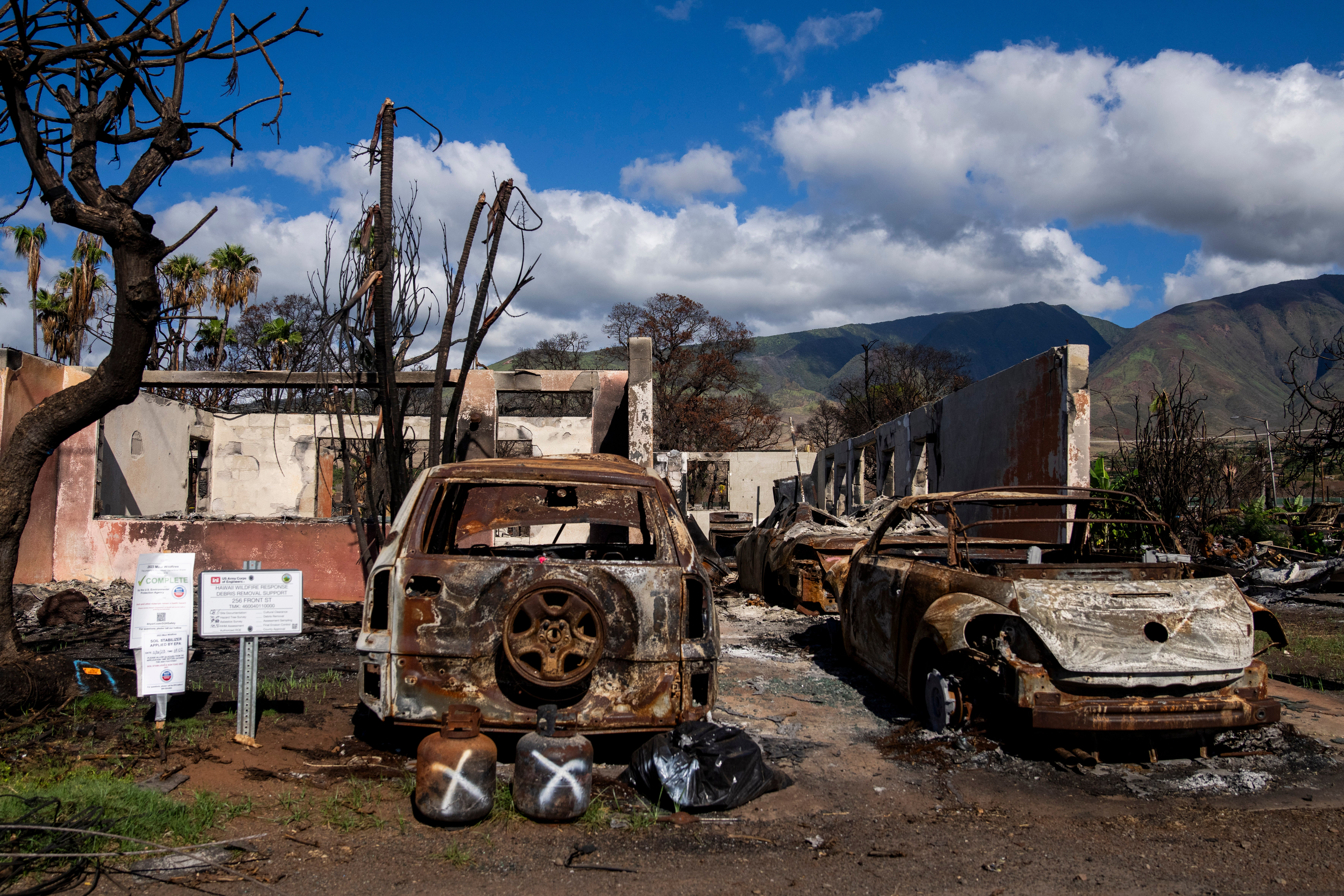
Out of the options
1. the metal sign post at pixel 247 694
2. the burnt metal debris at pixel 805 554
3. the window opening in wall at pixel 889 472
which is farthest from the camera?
the window opening in wall at pixel 889 472

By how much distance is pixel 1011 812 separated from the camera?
13.2ft

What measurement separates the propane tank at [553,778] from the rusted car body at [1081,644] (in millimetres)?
2114

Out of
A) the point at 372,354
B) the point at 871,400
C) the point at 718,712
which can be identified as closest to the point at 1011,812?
the point at 718,712

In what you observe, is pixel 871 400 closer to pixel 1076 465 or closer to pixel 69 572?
pixel 1076 465

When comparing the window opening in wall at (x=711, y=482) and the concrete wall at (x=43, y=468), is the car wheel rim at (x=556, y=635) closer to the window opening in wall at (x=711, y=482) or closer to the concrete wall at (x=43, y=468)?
the concrete wall at (x=43, y=468)

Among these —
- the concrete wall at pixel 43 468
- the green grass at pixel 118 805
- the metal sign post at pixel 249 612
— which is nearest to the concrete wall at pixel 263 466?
the concrete wall at pixel 43 468

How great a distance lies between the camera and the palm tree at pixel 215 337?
3091 cm

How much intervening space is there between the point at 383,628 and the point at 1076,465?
8.98 meters

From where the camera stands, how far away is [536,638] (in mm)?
4168

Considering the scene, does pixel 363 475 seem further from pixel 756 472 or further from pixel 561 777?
pixel 756 472

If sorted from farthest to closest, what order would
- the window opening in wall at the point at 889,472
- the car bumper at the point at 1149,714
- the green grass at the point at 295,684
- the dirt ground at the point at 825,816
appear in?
the window opening in wall at the point at 889,472 → the green grass at the point at 295,684 → the car bumper at the point at 1149,714 → the dirt ground at the point at 825,816

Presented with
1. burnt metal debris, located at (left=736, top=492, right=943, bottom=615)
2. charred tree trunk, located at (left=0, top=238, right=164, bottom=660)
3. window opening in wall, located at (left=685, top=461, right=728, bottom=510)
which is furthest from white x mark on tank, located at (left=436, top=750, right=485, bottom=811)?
window opening in wall, located at (left=685, top=461, right=728, bottom=510)

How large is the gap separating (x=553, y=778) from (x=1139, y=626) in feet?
9.95

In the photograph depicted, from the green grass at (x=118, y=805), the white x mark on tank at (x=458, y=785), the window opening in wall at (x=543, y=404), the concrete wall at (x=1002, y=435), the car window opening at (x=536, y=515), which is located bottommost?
the green grass at (x=118, y=805)
